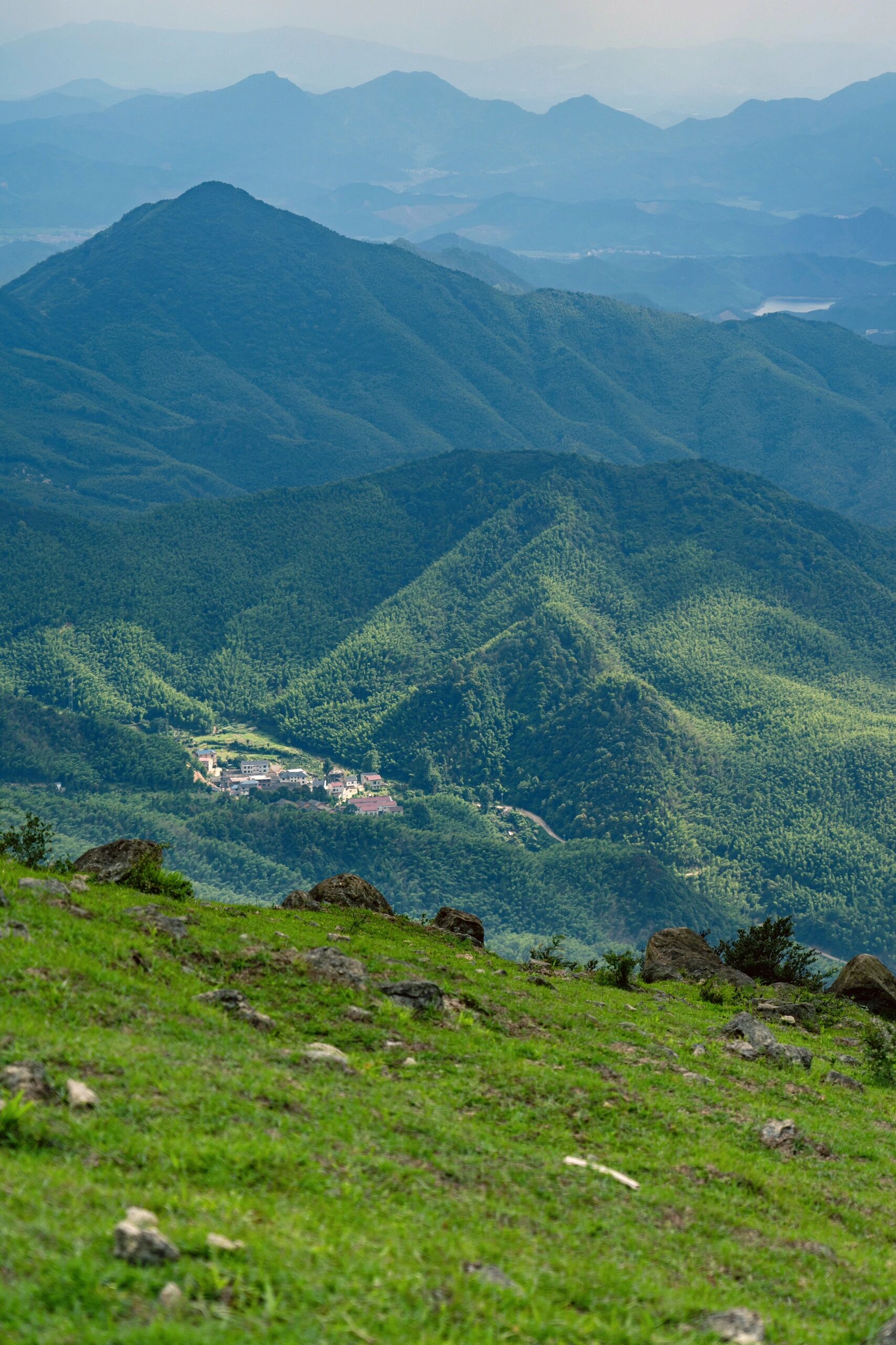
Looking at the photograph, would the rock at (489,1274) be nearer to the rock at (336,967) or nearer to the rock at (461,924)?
the rock at (336,967)

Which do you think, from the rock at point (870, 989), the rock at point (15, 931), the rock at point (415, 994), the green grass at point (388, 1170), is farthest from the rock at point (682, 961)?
the rock at point (15, 931)

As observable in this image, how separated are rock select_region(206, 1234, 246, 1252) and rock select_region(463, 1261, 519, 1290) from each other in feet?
8.18

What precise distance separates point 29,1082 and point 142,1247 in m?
4.14

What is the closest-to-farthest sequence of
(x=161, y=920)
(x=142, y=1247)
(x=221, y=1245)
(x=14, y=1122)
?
(x=142, y=1247)
(x=221, y=1245)
(x=14, y=1122)
(x=161, y=920)

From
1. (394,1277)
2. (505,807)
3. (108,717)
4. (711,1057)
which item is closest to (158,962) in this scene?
(394,1277)

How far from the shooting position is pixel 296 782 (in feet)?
558

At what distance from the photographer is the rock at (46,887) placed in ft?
80.0

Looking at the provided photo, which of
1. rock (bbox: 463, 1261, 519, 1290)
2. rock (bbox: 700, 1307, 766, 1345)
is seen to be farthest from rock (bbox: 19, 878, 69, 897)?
rock (bbox: 700, 1307, 766, 1345)

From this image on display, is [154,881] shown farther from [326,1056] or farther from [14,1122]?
[14,1122]

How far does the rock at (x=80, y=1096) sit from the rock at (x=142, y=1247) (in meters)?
3.52

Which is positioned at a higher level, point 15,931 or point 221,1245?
point 221,1245

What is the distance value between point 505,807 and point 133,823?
58.9 meters

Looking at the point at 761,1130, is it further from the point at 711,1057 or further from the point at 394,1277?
the point at 394,1277

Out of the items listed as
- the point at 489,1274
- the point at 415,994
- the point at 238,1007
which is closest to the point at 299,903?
the point at 415,994
